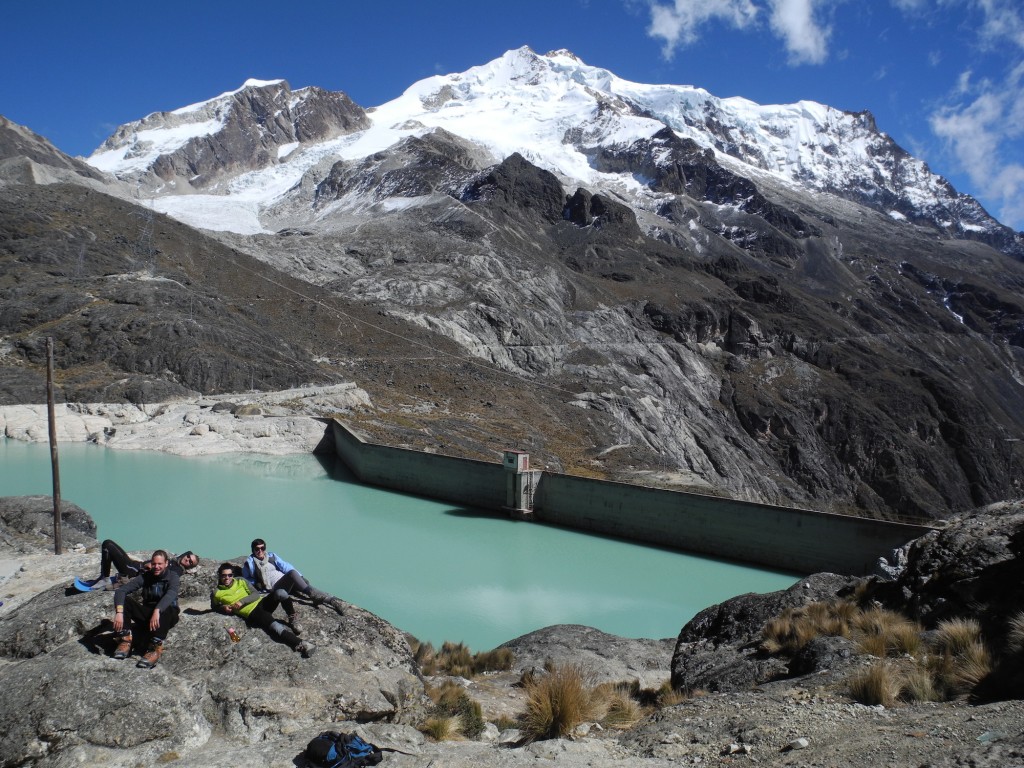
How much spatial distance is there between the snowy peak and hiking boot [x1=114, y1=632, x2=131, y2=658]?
556ft

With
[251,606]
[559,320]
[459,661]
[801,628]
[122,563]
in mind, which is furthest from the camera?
[559,320]

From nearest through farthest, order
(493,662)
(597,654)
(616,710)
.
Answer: (616,710) → (493,662) → (597,654)

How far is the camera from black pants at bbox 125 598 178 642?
617cm

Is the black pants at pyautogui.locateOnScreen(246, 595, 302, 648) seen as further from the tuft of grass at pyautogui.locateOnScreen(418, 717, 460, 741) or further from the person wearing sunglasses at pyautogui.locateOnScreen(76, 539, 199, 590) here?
the tuft of grass at pyautogui.locateOnScreen(418, 717, 460, 741)

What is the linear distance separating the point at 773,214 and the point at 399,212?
255 ft

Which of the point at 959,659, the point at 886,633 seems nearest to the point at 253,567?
the point at 886,633

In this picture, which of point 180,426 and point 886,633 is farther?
point 180,426

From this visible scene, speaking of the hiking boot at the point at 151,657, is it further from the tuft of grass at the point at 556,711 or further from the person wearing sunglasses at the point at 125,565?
the tuft of grass at the point at 556,711

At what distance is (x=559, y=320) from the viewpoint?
217 ft

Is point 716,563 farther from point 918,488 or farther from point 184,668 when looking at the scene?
point 918,488

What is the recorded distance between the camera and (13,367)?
111 feet

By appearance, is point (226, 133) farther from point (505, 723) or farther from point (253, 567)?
point (505, 723)

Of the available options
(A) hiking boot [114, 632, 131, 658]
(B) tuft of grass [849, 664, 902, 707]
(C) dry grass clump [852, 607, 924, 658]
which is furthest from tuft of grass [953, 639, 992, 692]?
(A) hiking boot [114, 632, 131, 658]

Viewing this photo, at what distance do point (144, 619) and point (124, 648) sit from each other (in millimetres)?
318
